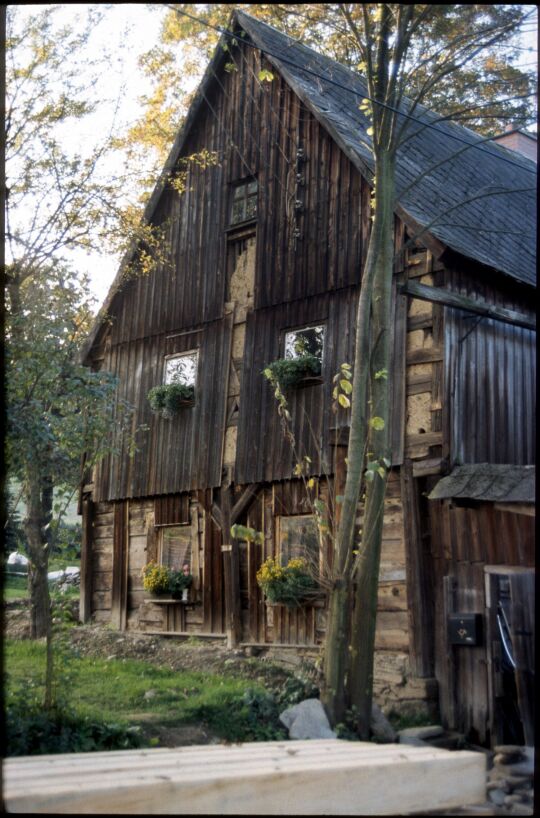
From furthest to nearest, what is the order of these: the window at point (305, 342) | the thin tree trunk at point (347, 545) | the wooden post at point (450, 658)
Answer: the window at point (305, 342) → the wooden post at point (450, 658) → the thin tree trunk at point (347, 545)

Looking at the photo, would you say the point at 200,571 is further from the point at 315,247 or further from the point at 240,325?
the point at 315,247

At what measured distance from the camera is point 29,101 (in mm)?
14711

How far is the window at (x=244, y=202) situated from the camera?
53.9 ft

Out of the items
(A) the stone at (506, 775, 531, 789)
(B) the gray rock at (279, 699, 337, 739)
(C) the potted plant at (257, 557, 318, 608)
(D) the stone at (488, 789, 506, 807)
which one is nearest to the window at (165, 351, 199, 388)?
(C) the potted plant at (257, 557, 318, 608)

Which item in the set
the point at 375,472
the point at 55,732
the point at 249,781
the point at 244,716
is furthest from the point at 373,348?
the point at 249,781

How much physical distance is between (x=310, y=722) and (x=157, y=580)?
6.73 metres

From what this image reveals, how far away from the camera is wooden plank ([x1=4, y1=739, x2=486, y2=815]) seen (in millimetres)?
3482

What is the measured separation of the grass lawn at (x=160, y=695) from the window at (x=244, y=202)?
25.4 ft

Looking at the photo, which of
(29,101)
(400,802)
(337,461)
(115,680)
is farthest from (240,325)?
(400,802)

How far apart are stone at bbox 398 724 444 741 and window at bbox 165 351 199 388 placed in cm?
768

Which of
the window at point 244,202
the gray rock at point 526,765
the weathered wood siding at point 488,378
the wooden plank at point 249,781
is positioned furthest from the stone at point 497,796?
the window at point 244,202

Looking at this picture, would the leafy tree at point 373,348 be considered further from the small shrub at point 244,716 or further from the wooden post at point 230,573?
the wooden post at point 230,573

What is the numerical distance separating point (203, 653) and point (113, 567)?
12.9 feet

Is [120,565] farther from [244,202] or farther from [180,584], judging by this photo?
[244,202]
